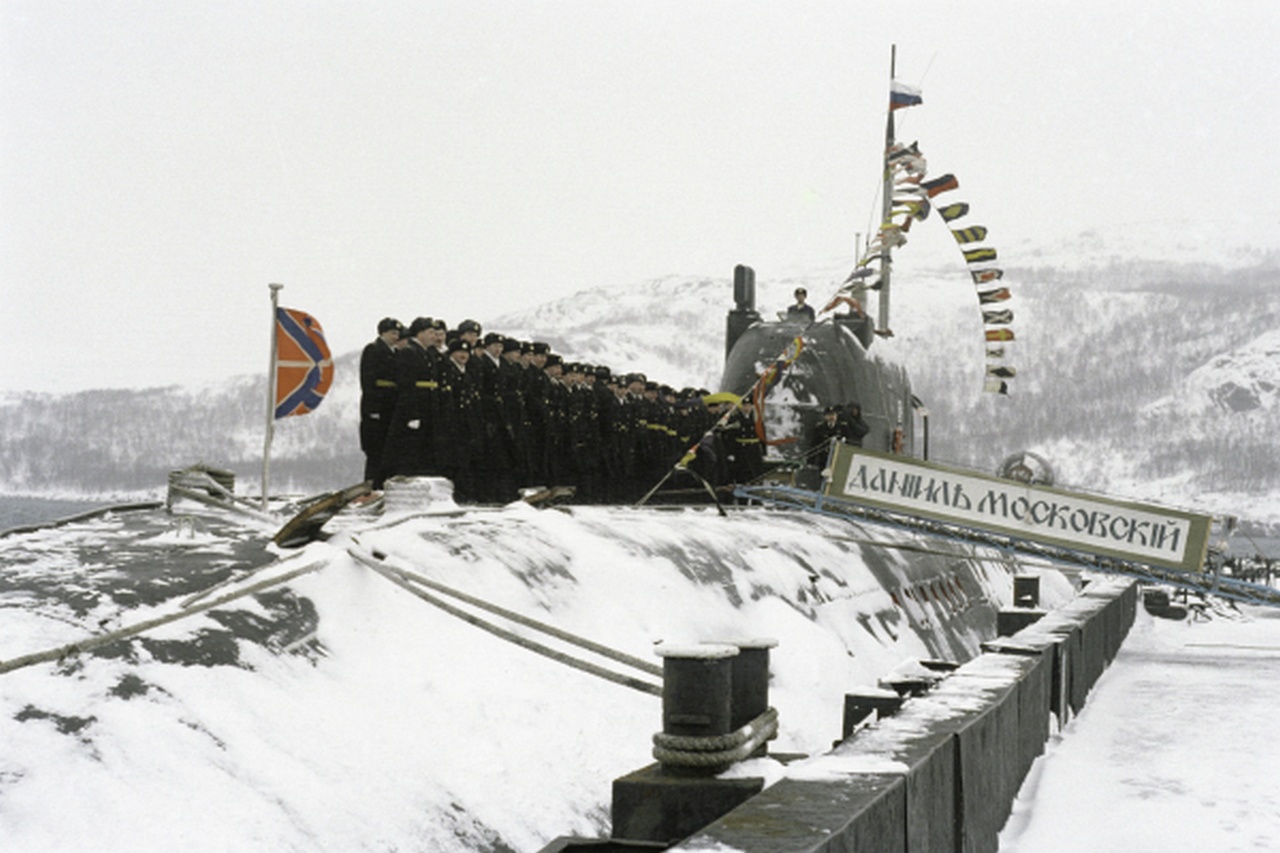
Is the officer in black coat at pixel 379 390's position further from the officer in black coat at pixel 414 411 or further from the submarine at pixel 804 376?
the submarine at pixel 804 376

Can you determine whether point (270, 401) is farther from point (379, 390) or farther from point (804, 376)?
point (804, 376)

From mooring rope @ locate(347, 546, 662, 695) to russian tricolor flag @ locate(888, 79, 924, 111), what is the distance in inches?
788

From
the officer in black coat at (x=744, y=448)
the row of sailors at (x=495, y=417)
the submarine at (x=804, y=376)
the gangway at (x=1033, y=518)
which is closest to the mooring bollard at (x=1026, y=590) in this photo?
the gangway at (x=1033, y=518)

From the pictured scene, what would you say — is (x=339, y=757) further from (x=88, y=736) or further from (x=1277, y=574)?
(x=1277, y=574)

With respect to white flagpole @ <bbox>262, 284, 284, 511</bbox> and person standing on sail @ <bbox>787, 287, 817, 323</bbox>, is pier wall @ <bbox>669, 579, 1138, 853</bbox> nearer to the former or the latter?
white flagpole @ <bbox>262, 284, 284, 511</bbox>

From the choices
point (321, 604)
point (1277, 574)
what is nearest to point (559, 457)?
point (321, 604)

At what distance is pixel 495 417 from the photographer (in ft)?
39.6

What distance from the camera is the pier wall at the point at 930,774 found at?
3.06 meters

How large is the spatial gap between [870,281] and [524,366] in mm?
7636

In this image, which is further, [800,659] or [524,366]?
[524,366]

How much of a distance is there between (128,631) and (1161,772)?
4.44m

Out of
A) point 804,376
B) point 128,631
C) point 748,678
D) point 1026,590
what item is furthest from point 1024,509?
point 128,631

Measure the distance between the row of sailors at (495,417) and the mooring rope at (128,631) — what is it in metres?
5.37

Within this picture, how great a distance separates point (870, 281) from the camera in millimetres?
19406
